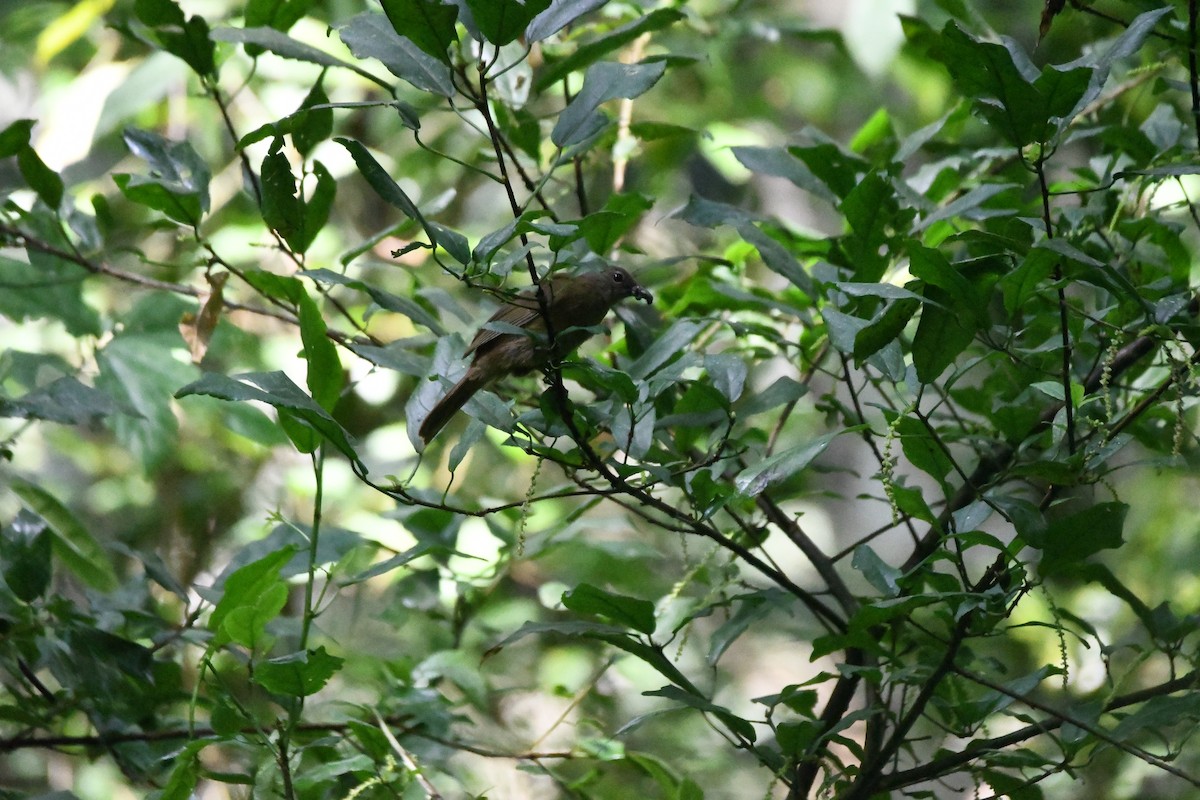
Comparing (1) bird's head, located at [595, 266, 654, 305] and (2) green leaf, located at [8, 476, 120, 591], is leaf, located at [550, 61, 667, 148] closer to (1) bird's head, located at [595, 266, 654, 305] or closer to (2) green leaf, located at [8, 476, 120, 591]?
(1) bird's head, located at [595, 266, 654, 305]

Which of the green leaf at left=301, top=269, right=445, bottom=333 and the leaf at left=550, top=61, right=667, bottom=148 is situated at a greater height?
the leaf at left=550, top=61, right=667, bottom=148

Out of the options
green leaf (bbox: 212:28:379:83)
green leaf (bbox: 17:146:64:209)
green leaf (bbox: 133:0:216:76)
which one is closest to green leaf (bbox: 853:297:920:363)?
green leaf (bbox: 212:28:379:83)

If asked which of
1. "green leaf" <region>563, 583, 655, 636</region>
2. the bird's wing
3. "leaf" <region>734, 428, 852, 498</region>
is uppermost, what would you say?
the bird's wing

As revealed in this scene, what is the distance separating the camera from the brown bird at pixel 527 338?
70.1 inches

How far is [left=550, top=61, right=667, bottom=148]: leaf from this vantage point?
1.32 m

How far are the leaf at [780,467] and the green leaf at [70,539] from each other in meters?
1.29

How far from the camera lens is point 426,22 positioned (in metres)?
1.16

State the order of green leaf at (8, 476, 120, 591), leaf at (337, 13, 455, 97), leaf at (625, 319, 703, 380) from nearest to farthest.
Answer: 1. leaf at (337, 13, 455, 97)
2. leaf at (625, 319, 703, 380)
3. green leaf at (8, 476, 120, 591)

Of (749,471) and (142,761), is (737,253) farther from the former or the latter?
(142,761)

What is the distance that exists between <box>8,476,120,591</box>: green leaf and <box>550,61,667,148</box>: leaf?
1210mm

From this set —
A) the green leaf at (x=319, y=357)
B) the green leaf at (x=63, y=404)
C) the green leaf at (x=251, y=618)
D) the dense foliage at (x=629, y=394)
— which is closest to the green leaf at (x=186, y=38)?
the dense foliage at (x=629, y=394)

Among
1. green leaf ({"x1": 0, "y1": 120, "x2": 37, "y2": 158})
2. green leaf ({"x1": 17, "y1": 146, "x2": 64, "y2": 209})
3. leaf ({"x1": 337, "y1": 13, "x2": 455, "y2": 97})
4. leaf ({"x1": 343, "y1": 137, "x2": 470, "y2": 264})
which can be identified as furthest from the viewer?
green leaf ({"x1": 17, "y1": 146, "x2": 64, "y2": 209})

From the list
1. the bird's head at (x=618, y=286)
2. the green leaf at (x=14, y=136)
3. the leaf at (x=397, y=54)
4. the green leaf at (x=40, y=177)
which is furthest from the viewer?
the bird's head at (x=618, y=286)

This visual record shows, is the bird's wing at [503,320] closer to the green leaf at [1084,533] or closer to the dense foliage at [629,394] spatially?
the dense foliage at [629,394]
